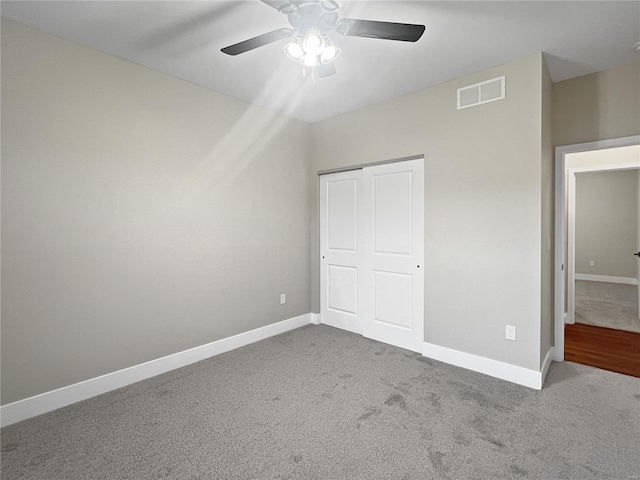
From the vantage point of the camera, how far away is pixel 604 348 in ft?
11.3

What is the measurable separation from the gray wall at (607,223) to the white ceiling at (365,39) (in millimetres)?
5606

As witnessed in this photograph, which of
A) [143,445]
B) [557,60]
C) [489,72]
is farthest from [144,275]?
[557,60]

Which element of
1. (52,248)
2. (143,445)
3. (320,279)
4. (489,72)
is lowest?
(143,445)

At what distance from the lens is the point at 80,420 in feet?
7.22

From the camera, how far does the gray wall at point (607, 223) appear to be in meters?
6.83

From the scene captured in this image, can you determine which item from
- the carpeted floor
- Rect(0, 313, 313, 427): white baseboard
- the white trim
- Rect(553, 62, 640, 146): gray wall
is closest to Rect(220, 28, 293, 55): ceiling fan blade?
Rect(0, 313, 313, 427): white baseboard

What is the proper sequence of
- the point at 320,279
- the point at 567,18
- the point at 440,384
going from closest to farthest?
the point at 567,18 < the point at 440,384 < the point at 320,279

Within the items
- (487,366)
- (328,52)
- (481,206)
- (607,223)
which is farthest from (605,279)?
(328,52)

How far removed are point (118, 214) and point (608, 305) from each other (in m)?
7.01

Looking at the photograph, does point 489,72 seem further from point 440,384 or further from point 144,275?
point 144,275

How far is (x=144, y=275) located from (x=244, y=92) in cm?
206

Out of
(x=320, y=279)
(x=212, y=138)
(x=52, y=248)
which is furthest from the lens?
(x=320, y=279)

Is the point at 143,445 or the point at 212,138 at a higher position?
the point at 212,138

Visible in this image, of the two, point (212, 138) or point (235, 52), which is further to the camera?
point (212, 138)
